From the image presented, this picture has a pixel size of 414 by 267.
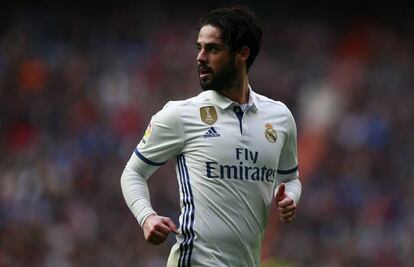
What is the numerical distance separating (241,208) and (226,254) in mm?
226

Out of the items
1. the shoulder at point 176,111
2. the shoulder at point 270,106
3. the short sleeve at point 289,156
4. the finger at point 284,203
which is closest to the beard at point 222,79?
the shoulder at point 176,111

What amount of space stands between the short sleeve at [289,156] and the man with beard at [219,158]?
0.41 feet

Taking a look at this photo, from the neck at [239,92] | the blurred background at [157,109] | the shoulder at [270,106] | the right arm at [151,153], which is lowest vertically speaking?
the blurred background at [157,109]

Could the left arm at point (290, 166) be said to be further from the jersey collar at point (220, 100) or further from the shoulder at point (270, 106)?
the jersey collar at point (220, 100)

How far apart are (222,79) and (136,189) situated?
0.67 m

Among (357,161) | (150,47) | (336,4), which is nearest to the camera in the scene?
(357,161)

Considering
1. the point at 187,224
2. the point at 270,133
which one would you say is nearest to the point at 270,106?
the point at 270,133

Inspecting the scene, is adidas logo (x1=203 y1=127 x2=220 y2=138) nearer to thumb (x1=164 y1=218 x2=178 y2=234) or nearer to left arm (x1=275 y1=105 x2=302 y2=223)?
left arm (x1=275 y1=105 x2=302 y2=223)

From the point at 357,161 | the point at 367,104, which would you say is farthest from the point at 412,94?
the point at 357,161

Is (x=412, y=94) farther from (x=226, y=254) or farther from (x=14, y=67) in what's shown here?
(x=226, y=254)

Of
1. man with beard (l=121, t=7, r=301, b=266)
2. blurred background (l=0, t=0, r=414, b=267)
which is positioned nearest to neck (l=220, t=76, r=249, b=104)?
man with beard (l=121, t=7, r=301, b=266)

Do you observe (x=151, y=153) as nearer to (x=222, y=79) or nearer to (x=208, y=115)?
(x=208, y=115)

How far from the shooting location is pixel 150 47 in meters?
20.2

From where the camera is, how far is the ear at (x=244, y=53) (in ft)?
19.1
